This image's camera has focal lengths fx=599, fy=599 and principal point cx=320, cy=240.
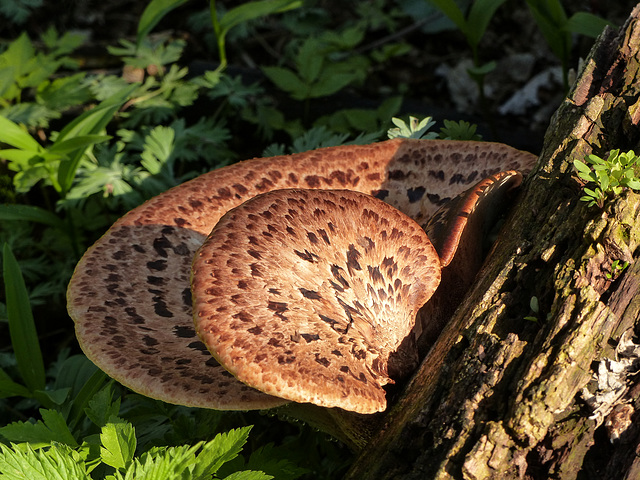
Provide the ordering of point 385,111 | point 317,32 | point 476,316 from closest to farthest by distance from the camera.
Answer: point 476,316 < point 385,111 < point 317,32

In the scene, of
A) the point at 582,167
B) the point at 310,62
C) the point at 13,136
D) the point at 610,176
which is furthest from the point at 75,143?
the point at 610,176

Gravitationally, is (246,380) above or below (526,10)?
below

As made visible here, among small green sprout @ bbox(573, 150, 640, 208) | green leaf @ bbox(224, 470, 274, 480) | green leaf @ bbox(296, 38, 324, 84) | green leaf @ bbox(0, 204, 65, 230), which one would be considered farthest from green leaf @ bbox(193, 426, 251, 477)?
green leaf @ bbox(296, 38, 324, 84)

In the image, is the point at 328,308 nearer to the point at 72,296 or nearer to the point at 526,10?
the point at 72,296

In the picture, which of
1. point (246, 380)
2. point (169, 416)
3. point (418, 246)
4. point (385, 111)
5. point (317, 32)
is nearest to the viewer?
point (246, 380)

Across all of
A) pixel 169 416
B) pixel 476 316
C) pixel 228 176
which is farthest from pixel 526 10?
pixel 169 416

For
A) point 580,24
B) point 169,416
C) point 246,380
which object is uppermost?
point 580,24

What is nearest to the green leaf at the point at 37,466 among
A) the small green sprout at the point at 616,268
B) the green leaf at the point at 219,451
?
the green leaf at the point at 219,451

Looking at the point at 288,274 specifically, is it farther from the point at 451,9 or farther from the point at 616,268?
the point at 451,9
